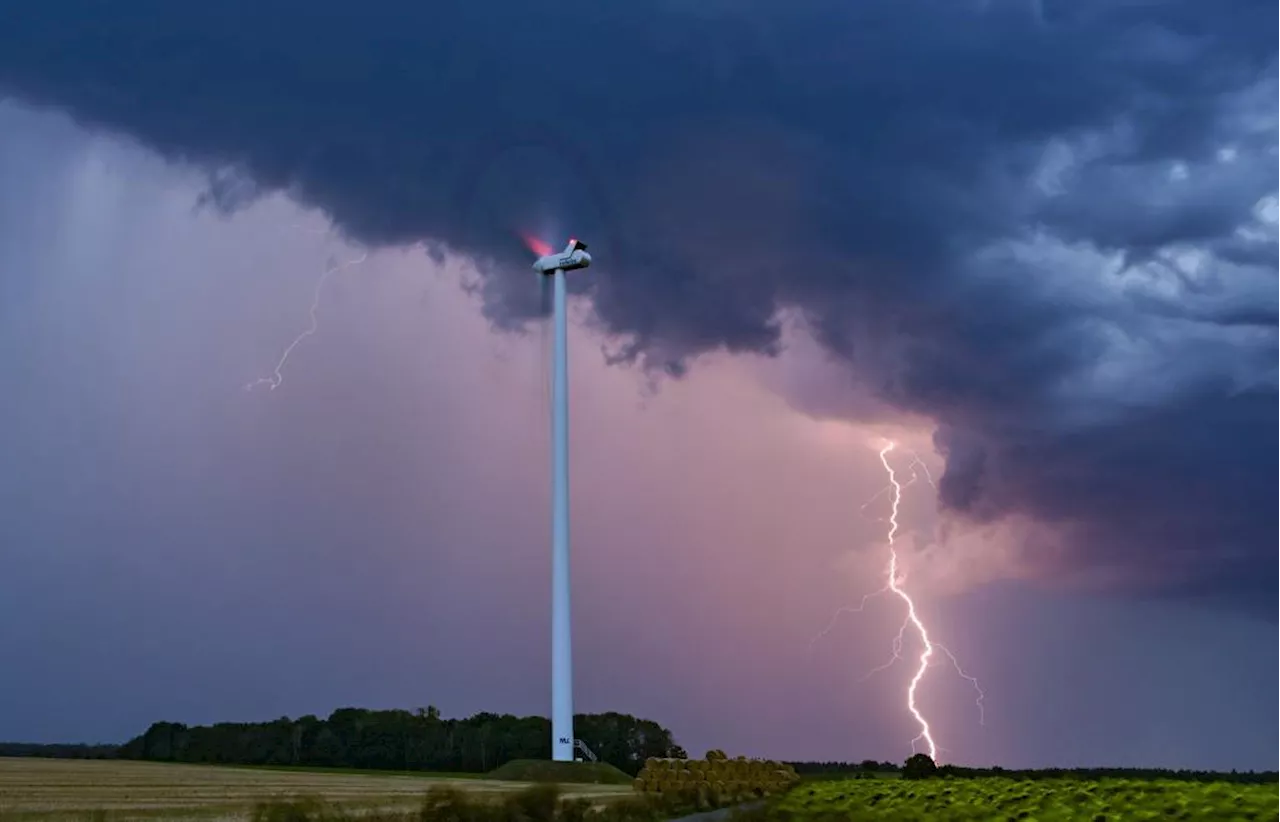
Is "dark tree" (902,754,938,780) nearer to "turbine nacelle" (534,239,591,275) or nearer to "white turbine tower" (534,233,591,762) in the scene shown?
"white turbine tower" (534,233,591,762)

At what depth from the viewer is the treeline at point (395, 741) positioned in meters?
103

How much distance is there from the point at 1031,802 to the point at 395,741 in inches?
3551

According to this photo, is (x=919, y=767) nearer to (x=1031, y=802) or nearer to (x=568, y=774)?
(x=1031, y=802)

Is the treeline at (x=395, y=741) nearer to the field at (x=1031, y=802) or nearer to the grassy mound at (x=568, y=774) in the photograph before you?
the grassy mound at (x=568, y=774)

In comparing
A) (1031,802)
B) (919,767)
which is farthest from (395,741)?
(1031,802)

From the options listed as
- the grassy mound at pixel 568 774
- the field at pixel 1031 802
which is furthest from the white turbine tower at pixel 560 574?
the field at pixel 1031 802

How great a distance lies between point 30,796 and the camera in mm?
44656

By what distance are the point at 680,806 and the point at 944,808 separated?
16668mm

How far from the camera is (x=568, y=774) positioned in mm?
73750

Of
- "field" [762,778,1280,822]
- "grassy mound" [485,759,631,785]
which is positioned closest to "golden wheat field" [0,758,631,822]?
"grassy mound" [485,759,631,785]

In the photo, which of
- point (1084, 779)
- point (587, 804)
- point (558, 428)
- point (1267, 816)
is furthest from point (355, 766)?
point (1267, 816)

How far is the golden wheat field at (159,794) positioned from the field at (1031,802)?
1541cm

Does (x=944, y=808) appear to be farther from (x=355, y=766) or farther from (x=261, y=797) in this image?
(x=355, y=766)

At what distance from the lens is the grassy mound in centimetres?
7262
